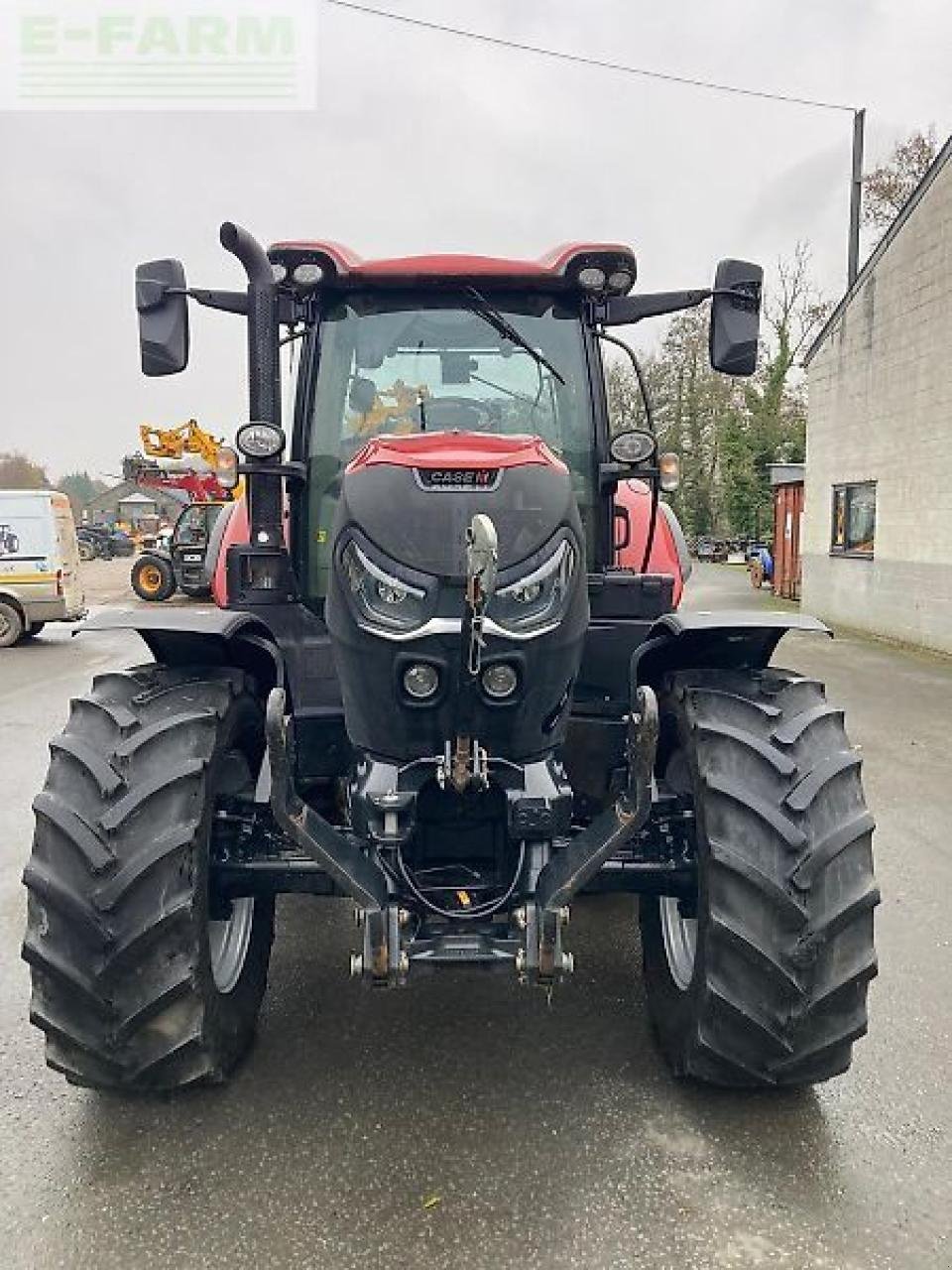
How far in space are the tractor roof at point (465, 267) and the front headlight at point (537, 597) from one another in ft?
4.22

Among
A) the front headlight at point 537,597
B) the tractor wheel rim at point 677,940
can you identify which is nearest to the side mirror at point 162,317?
the front headlight at point 537,597

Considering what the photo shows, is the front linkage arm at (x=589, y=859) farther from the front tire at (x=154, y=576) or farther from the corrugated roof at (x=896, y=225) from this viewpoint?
the front tire at (x=154, y=576)

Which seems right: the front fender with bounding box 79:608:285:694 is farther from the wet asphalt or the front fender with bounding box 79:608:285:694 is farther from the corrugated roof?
the corrugated roof

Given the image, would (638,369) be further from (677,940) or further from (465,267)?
(677,940)

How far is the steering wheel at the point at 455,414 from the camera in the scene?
3.38m

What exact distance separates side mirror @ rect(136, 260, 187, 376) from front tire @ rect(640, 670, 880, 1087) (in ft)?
6.99

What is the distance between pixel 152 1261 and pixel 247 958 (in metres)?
0.93

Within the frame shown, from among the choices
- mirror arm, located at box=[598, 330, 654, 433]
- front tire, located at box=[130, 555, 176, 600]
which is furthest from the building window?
front tire, located at box=[130, 555, 176, 600]

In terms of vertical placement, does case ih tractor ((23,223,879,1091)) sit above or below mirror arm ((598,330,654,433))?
below

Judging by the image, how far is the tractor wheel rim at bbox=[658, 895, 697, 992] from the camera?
9.53 feet

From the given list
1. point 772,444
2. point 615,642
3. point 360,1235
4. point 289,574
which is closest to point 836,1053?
point 360,1235

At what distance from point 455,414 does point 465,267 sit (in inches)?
19.5

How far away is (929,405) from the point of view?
1180 cm

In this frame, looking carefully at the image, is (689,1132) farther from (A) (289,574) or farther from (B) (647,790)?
(A) (289,574)
